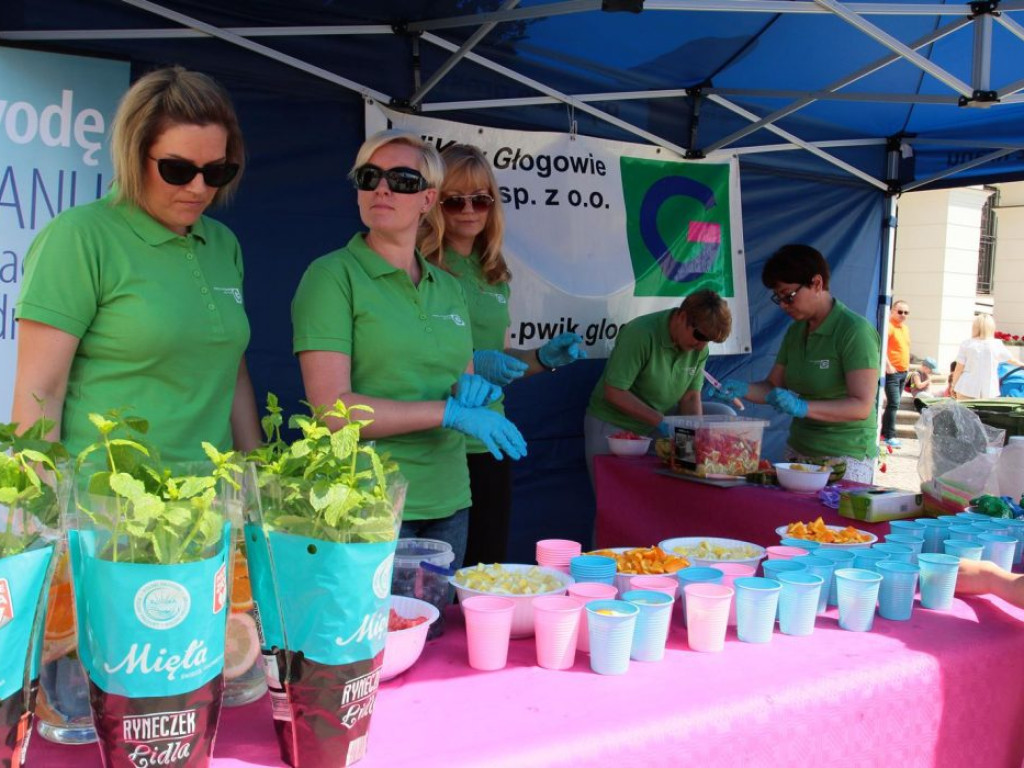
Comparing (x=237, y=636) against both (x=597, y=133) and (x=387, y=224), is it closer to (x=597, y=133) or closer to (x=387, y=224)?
(x=387, y=224)

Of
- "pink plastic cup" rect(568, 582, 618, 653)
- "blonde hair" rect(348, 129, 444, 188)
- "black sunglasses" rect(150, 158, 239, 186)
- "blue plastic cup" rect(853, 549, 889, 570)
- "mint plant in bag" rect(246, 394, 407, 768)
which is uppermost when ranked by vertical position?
"blonde hair" rect(348, 129, 444, 188)

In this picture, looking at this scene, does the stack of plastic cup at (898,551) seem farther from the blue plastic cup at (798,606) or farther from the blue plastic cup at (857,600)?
the blue plastic cup at (798,606)

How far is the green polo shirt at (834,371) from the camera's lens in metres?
3.49

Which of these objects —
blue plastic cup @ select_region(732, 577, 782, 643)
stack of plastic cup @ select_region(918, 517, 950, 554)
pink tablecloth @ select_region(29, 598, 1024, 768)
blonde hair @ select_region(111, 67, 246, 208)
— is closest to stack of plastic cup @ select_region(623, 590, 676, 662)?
pink tablecloth @ select_region(29, 598, 1024, 768)

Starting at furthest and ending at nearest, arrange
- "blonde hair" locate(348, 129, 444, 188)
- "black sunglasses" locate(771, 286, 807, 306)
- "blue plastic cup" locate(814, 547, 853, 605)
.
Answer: "black sunglasses" locate(771, 286, 807, 306)
"blonde hair" locate(348, 129, 444, 188)
"blue plastic cup" locate(814, 547, 853, 605)

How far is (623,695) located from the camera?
120cm

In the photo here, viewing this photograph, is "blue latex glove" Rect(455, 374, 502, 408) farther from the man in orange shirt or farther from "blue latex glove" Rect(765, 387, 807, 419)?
the man in orange shirt

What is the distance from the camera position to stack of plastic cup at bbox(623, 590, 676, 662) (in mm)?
1306

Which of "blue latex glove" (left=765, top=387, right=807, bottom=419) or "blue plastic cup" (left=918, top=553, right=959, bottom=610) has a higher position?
"blue latex glove" (left=765, top=387, right=807, bottom=419)

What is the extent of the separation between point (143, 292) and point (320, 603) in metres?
0.97

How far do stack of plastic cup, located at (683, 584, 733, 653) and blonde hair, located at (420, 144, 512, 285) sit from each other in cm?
153

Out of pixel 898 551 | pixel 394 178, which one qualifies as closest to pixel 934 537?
pixel 898 551

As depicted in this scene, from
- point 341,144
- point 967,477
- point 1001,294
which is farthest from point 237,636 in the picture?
point 1001,294

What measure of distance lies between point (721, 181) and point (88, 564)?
163 inches
